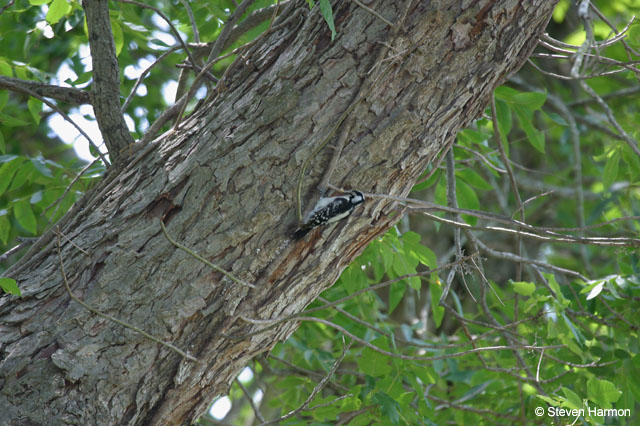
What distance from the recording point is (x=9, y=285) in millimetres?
1455

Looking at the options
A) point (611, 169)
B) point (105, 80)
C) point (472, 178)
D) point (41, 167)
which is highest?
point (105, 80)

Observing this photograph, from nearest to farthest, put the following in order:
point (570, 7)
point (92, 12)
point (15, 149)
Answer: point (92, 12), point (15, 149), point (570, 7)

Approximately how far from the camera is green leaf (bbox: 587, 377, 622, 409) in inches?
78.1

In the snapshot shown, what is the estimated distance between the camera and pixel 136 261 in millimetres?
1480

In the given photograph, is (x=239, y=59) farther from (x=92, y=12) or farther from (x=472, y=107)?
(x=472, y=107)

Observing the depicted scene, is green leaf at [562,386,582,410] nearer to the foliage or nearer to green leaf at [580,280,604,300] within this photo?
the foliage

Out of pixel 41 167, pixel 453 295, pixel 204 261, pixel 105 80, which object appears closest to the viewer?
pixel 204 261

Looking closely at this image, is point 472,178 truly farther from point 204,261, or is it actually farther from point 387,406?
point 204,261

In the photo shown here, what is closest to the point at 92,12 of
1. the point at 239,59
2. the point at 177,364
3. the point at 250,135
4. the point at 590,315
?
the point at 239,59

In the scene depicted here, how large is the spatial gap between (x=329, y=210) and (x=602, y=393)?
4.24 feet

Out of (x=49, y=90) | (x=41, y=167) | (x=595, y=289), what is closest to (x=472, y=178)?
(x=595, y=289)

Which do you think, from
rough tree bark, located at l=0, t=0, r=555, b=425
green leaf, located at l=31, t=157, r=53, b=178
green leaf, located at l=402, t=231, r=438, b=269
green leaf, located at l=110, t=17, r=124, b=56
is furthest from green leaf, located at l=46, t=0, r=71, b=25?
green leaf, located at l=402, t=231, r=438, b=269

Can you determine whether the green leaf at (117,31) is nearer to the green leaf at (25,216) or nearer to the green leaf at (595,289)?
the green leaf at (25,216)

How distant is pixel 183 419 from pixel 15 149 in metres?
3.36
